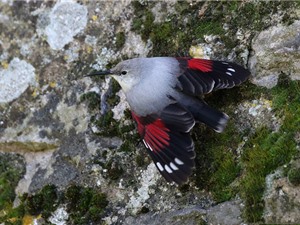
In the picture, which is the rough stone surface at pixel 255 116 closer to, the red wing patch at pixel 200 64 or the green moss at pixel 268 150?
the green moss at pixel 268 150

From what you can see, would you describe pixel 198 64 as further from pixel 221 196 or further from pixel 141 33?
pixel 221 196

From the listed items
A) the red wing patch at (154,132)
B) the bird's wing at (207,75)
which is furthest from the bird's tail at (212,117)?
the red wing patch at (154,132)

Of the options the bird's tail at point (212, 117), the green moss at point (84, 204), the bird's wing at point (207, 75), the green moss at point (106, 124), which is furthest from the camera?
the green moss at point (106, 124)

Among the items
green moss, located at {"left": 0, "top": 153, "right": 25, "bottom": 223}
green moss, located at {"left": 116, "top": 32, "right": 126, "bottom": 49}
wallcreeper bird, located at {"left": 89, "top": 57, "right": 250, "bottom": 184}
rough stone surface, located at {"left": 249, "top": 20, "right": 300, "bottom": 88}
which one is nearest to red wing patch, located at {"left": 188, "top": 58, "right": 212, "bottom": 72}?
wallcreeper bird, located at {"left": 89, "top": 57, "right": 250, "bottom": 184}

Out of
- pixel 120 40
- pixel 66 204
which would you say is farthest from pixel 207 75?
pixel 66 204

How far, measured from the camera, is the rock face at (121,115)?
4.45 meters

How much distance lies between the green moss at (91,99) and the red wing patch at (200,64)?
3.53 feet

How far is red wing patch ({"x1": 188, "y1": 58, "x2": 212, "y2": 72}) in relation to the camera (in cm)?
508

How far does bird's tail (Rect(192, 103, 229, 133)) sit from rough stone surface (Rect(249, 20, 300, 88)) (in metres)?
0.54

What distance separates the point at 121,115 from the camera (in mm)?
5375

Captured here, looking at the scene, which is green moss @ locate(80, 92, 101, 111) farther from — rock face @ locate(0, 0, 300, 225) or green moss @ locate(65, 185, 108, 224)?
green moss @ locate(65, 185, 108, 224)

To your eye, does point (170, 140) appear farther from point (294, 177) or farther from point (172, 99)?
point (294, 177)

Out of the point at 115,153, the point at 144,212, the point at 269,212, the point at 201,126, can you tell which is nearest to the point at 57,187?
the point at 115,153

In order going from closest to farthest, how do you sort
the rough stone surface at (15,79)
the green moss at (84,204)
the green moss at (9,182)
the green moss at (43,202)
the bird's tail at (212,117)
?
1. the bird's tail at (212,117)
2. the green moss at (84,204)
3. the green moss at (43,202)
4. the green moss at (9,182)
5. the rough stone surface at (15,79)
